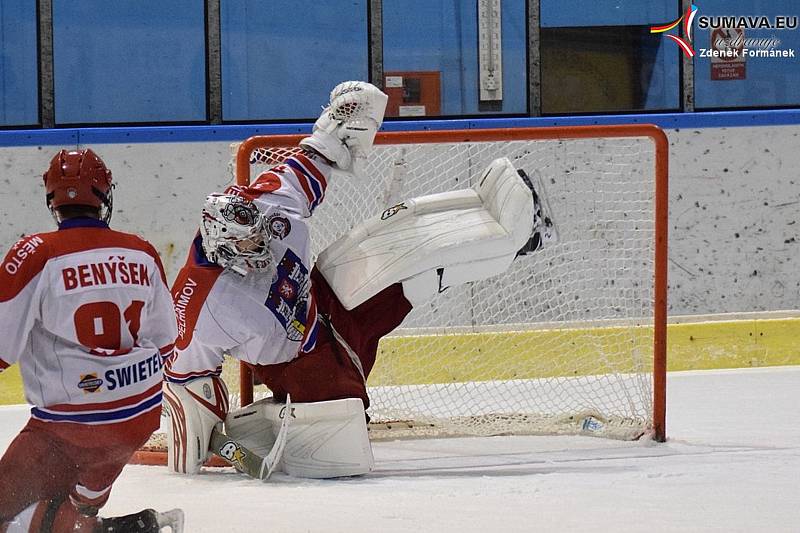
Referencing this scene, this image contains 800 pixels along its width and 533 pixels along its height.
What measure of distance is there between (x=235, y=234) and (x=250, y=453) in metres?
0.54

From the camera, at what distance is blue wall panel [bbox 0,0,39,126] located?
540 centimetres

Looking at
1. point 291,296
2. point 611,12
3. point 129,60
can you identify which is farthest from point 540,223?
point 611,12

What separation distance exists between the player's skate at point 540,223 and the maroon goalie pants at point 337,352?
1.21ft

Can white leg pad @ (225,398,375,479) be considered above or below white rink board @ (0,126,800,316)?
below

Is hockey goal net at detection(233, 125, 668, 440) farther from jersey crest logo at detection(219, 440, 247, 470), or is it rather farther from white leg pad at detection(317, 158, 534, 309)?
jersey crest logo at detection(219, 440, 247, 470)

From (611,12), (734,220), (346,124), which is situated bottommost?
(734,220)

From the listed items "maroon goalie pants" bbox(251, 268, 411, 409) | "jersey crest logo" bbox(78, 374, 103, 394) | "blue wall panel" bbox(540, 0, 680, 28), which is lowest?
Answer: "maroon goalie pants" bbox(251, 268, 411, 409)

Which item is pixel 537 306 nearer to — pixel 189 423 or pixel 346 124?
pixel 346 124

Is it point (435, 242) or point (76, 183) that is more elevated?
point (76, 183)

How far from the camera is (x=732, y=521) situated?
238 cm

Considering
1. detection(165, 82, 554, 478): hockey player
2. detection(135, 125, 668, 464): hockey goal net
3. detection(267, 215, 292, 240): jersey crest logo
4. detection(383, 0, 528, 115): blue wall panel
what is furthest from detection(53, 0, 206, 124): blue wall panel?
detection(267, 215, 292, 240): jersey crest logo

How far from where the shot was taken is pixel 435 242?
321 cm

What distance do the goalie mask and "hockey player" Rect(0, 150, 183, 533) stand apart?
0.86 m

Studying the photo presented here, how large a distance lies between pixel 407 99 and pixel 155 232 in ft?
4.94
